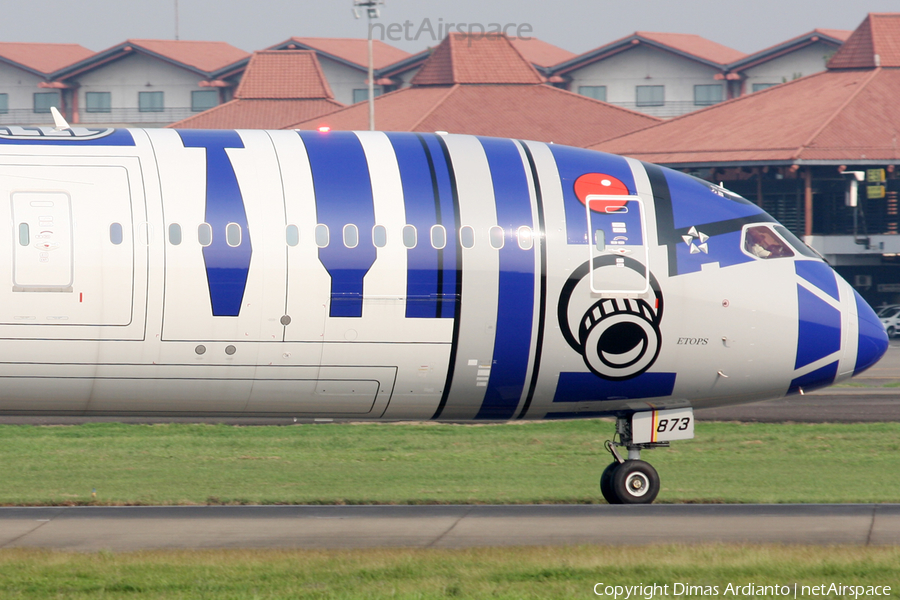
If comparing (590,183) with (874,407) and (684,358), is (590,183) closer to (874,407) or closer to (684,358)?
(684,358)

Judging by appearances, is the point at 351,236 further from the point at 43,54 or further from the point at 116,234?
the point at 43,54

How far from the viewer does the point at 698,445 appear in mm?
27875

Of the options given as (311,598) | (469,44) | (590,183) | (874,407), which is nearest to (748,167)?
(469,44)

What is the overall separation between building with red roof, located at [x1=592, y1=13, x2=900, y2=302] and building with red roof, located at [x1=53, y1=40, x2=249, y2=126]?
44.6 metres

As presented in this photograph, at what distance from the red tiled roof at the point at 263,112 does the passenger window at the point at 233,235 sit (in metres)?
72.4

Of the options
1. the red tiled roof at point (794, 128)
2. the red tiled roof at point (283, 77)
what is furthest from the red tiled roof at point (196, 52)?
the red tiled roof at point (794, 128)

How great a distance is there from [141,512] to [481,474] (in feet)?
26.6

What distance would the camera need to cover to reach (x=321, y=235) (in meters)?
16.0

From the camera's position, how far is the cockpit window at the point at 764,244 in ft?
57.9

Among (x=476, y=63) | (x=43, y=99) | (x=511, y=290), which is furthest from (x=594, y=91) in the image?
(x=511, y=290)

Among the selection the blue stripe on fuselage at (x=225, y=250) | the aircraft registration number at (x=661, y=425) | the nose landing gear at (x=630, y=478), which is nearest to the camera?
the blue stripe on fuselage at (x=225, y=250)

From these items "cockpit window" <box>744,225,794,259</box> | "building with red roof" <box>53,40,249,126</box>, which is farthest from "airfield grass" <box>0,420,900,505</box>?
"building with red roof" <box>53,40,249,126</box>

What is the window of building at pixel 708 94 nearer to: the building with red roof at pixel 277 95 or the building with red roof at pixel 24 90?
the building with red roof at pixel 277 95

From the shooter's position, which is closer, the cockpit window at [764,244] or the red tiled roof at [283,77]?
the cockpit window at [764,244]
